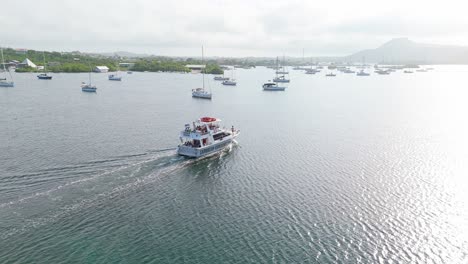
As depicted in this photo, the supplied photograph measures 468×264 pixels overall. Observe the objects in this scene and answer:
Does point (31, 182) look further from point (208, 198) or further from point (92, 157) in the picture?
point (208, 198)

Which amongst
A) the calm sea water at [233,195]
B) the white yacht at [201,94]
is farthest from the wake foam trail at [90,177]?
the white yacht at [201,94]

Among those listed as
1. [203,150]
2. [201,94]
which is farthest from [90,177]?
[201,94]

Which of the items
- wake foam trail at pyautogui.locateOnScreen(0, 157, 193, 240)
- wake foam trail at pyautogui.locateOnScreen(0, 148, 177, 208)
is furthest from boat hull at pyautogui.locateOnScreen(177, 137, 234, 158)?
wake foam trail at pyautogui.locateOnScreen(0, 157, 193, 240)

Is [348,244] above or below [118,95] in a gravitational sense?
below

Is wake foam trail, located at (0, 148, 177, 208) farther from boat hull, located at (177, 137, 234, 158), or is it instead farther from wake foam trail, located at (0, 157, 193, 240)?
wake foam trail, located at (0, 157, 193, 240)

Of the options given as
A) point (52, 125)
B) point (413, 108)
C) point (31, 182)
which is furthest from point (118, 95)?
point (413, 108)

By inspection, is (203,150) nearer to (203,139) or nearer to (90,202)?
(203,139)
